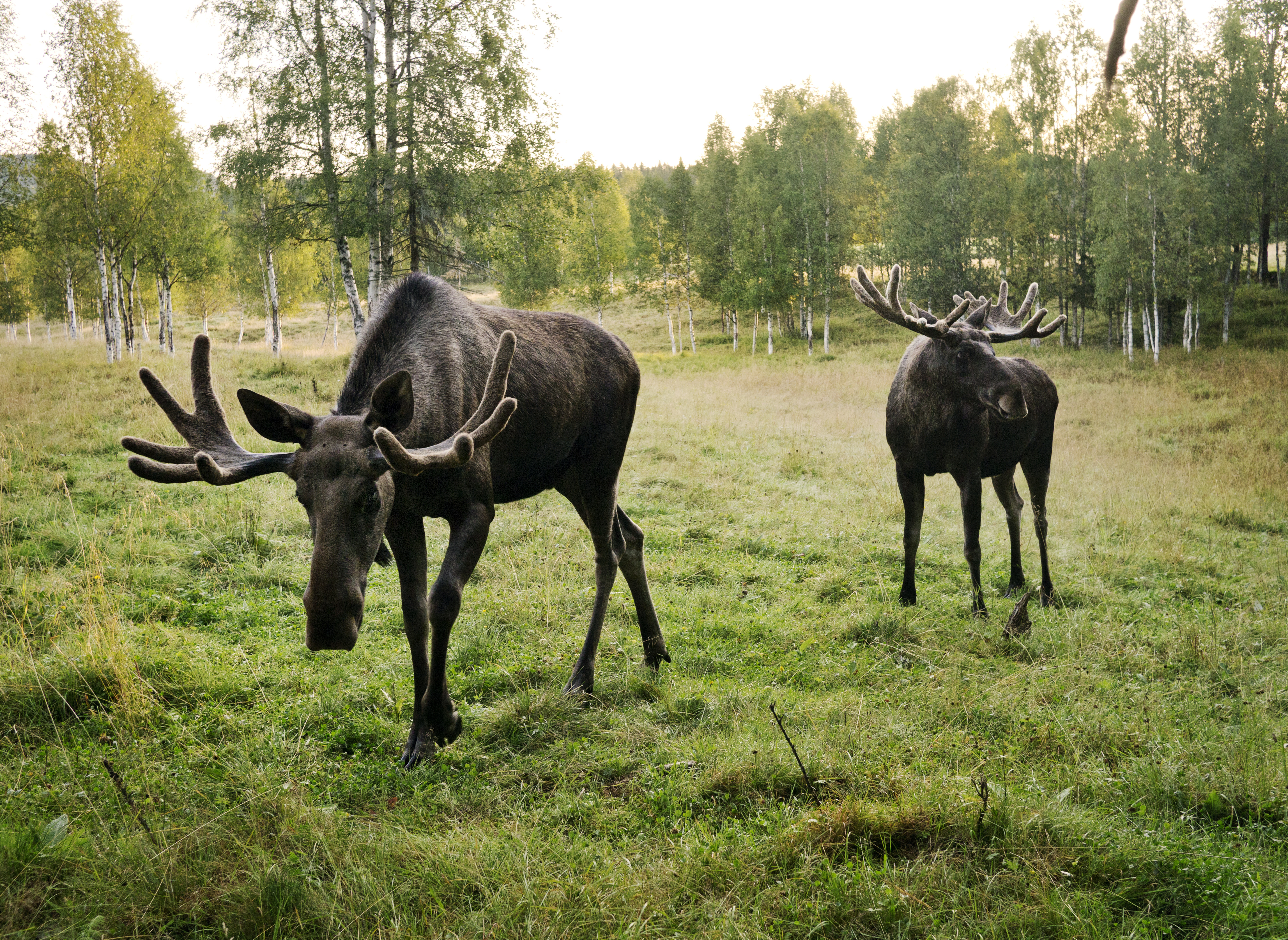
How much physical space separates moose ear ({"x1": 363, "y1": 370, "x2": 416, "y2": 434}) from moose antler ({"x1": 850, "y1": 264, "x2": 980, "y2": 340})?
4509 mm

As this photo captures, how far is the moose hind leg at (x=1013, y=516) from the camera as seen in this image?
23.5 ft

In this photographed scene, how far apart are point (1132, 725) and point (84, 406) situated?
15004mm

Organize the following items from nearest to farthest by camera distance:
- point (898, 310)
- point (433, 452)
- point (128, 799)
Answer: point (128, 799)
point (433, 452)
point (898, 310)

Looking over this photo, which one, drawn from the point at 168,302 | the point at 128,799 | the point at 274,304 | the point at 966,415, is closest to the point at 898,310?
the point at 966,415

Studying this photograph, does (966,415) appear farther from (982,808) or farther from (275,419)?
(275,419)

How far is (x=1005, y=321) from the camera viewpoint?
808cm

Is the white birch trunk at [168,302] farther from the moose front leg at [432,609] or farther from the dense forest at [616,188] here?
the moose front leg at [432,609]

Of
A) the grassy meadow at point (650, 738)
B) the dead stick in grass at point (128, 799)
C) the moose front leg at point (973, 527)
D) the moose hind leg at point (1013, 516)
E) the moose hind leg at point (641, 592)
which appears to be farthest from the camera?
the moose hind leg at point (1013, 516)

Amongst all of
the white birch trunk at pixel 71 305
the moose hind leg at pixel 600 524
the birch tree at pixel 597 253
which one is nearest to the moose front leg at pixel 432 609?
the moose hind leg at pixel 600 524

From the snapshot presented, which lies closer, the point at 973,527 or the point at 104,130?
the point at 973,527

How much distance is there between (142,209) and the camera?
22.8m

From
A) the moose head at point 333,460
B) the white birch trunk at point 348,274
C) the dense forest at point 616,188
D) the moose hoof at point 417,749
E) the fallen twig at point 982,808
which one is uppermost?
the dense forest at point 616,188

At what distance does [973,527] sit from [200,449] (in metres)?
5.89

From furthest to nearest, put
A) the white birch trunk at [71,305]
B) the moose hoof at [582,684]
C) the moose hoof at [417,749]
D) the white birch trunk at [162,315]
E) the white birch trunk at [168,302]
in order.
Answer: the white birch trunk at [71,305] < the white birch trunk at [162,315] < the white birch trunk at [168,302] < the moose hoof at [582,684] < the moose hoof at [417,749]
